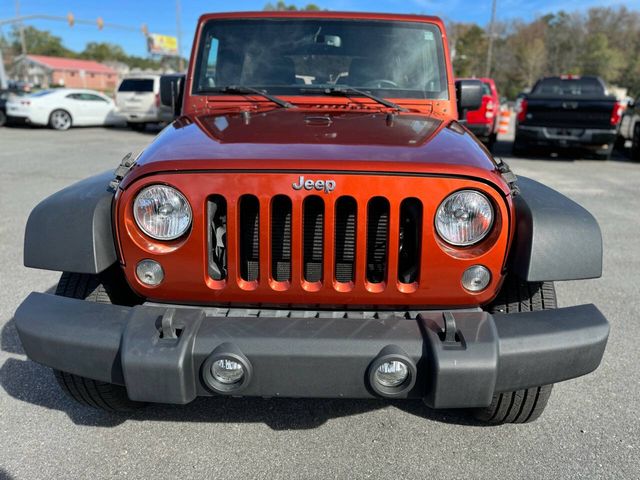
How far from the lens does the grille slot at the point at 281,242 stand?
2.10m

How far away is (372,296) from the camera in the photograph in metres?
2.05

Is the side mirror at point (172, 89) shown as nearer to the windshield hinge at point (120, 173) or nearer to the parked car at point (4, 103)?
the windshield hinge at point (120, 173)

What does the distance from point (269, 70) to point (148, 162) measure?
4.95ft

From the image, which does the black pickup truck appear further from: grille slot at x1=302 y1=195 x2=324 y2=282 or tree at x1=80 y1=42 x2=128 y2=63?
tree at x1=80 y1=42 x2=128 y2=63

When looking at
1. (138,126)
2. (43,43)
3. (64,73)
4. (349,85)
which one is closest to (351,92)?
(349,85)

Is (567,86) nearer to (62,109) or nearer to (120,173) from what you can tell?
(120,173)

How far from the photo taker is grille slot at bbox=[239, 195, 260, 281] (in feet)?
6.83

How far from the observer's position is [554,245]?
200 centimetres

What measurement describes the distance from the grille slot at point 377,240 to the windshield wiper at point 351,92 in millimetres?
1232

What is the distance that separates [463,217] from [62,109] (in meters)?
18.3

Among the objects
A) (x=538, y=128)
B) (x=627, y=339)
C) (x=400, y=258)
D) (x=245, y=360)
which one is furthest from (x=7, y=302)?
(x=538, y=128)

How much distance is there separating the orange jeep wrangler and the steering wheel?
1089 millimetres

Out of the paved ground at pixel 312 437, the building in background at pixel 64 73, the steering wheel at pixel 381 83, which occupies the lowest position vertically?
the building in background at pixel 64 73

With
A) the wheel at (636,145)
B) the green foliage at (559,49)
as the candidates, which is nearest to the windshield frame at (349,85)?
the wheel at (636,145)
